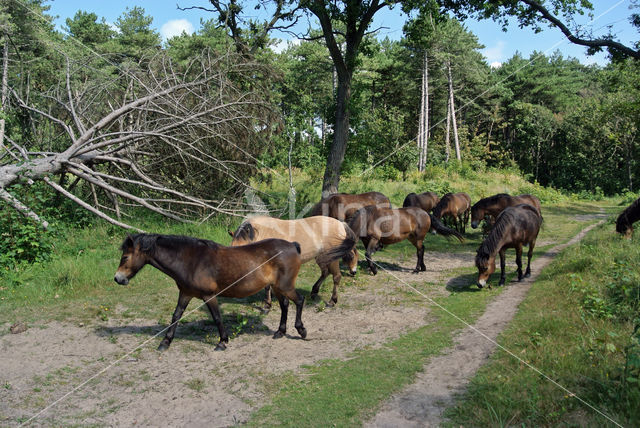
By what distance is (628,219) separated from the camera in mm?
11234

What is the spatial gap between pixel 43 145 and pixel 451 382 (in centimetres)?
1274

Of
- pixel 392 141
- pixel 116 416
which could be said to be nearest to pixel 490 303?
pixel 116 416

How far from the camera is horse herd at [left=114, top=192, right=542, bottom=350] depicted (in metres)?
6.30

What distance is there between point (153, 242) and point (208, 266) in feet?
2.84

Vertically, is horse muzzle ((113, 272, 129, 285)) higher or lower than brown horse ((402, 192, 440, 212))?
lower

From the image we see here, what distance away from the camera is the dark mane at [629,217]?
436 inches

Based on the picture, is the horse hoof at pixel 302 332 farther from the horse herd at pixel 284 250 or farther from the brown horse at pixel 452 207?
the brown horse at pixel 452 207

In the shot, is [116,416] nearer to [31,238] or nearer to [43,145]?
[31,238]

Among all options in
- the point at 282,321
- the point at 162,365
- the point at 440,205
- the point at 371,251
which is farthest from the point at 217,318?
the point at 440,205

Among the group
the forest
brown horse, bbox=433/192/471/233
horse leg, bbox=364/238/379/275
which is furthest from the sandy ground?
brown horse, bbox=433/192/471/233

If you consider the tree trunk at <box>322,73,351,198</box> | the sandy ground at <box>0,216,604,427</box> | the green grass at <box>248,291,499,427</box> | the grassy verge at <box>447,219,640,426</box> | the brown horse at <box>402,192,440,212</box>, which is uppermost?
the tree trunk at <box>322,73,351,198</box>

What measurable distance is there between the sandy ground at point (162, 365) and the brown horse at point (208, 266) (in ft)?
1.77

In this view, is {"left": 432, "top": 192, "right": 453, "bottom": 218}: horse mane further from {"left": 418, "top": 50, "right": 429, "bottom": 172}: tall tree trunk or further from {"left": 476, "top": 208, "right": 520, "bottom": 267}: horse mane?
{"left": 418, "top": 50, "right": 429, "bottom": 172}: tall tree trunk

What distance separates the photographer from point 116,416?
4594 mm
